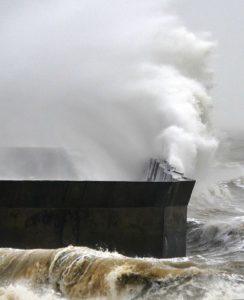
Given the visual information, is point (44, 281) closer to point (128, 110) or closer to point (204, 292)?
point (204, 292)

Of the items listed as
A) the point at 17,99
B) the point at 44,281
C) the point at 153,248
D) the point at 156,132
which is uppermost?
the point at 17,99

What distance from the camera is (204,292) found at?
8406 millimetres

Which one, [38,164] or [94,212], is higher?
[38,164]

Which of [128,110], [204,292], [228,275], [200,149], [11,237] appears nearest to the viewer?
[204,292]

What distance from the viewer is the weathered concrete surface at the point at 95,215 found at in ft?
33.6

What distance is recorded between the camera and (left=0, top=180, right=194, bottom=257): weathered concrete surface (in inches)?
403

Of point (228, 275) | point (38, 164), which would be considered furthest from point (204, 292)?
point (38, 164)

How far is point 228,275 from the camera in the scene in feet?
30.7

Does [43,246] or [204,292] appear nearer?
[204,292]

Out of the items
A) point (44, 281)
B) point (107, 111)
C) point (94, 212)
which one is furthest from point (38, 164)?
point (44, 281)

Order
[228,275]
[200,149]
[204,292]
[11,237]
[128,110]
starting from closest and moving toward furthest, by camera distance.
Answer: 1. [204,292]
2. [228,275]
3. [11,237]
4. [200,149]
5. [128,110]

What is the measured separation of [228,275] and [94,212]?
Answer: 2.41 meters

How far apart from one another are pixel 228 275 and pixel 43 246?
9.54ft

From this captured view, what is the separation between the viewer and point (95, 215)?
10.5 m
